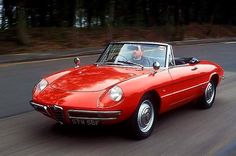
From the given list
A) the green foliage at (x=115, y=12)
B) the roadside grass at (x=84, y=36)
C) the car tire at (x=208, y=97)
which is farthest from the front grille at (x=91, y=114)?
the green foliage at (x=115, y=12)

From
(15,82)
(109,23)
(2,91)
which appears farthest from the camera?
(109,23)

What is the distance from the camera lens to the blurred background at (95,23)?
20.8 m

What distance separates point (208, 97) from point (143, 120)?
251 cm

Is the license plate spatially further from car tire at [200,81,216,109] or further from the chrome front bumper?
car tire at [200,81,216,109]

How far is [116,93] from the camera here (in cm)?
583

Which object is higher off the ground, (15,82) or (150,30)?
(15,82)

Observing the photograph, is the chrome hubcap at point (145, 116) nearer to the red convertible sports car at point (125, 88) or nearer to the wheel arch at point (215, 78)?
the red convertible sports car at point (125, 88)

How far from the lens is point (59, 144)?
228 inches

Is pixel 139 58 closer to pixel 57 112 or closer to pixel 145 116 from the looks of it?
pixel 145 116

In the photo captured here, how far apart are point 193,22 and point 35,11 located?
51.9 feet

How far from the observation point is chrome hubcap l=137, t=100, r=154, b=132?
241 inches

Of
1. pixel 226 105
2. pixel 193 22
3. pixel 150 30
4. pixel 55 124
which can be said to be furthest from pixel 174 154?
pixel 193 22

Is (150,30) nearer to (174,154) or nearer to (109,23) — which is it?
(109,23)

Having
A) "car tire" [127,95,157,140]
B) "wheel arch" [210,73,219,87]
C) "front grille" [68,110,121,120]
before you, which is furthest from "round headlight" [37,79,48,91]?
"wheel arch" [210,73,219,87]
